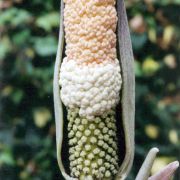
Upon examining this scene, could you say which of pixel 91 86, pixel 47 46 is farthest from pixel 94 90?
pixel 47 46

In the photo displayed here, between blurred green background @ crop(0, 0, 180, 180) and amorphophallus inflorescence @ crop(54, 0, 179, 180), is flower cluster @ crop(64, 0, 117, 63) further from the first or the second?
blurred green background @ crop(0, 0, 180, 180)

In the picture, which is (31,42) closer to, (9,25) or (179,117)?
(9,25)

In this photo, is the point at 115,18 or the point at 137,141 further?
the point at 137,141

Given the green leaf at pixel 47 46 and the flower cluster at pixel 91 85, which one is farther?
the green leaf at pixel 47 46

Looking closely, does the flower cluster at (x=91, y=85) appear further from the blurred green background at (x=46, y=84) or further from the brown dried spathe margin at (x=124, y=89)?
the blurred green background at (x=46, y=84)

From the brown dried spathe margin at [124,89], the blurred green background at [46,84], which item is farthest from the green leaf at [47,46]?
the brown dried spathe margin at [124,89]

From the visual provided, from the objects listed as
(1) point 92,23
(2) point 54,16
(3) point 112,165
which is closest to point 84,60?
(1) point 92,23

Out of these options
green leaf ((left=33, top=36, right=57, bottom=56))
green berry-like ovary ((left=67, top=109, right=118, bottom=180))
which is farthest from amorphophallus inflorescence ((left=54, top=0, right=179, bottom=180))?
green leaf ((left=33, top=36, right=57, bottom=56))

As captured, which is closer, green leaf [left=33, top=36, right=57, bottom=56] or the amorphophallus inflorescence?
the amorphophallus inflorescence
